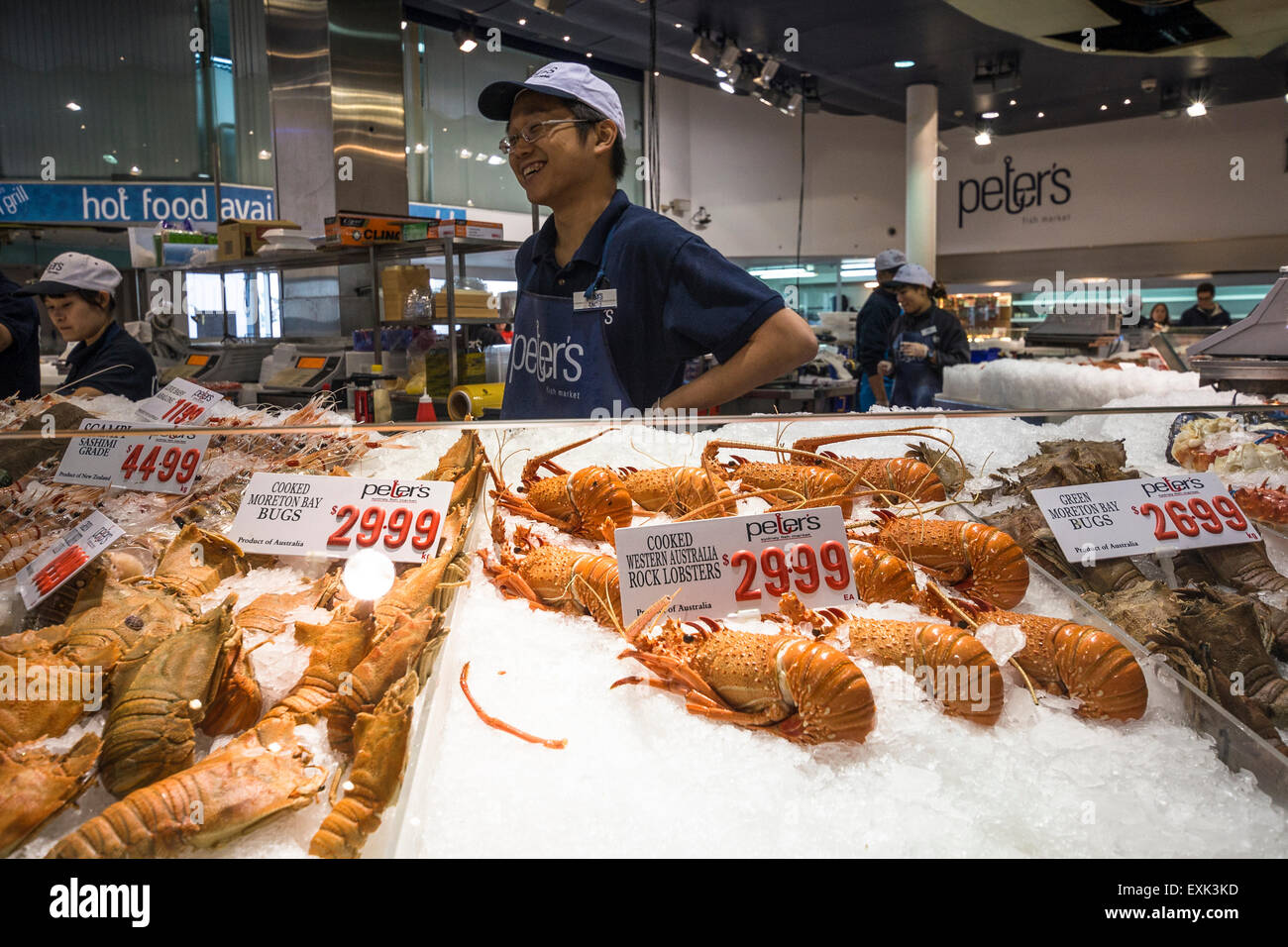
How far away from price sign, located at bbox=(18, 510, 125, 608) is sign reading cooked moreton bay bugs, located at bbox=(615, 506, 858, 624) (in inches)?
31.3

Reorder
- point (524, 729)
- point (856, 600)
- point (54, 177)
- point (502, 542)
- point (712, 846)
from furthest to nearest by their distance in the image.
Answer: point (54, 177) < point (502, 542) < point (856, 600) < point (524, 729) < point (712, 846)

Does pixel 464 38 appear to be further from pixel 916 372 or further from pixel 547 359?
pixel 547 359

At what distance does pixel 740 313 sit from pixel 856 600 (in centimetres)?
86

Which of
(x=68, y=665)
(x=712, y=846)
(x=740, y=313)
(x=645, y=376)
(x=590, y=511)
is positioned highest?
(x=740, y=313)

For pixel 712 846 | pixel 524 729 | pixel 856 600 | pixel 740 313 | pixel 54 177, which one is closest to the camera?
pixel 712 846

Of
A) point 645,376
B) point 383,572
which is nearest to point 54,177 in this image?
point 645,376

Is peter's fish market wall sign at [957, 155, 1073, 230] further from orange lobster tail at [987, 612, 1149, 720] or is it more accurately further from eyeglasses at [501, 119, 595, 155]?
orange lobster tail at [987, 612, 1149, 720]

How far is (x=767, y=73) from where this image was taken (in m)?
8.91

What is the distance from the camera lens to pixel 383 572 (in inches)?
48.9

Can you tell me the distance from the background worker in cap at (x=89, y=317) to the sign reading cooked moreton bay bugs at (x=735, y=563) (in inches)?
102

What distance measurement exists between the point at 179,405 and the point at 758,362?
4.56ft

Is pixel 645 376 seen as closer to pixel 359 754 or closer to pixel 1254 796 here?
pixel 359 754

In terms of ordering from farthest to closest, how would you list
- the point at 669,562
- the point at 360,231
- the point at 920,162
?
the point at 920,162
the point at 360,231
the point at 669,562

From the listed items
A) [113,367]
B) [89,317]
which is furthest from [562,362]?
[89,317]
